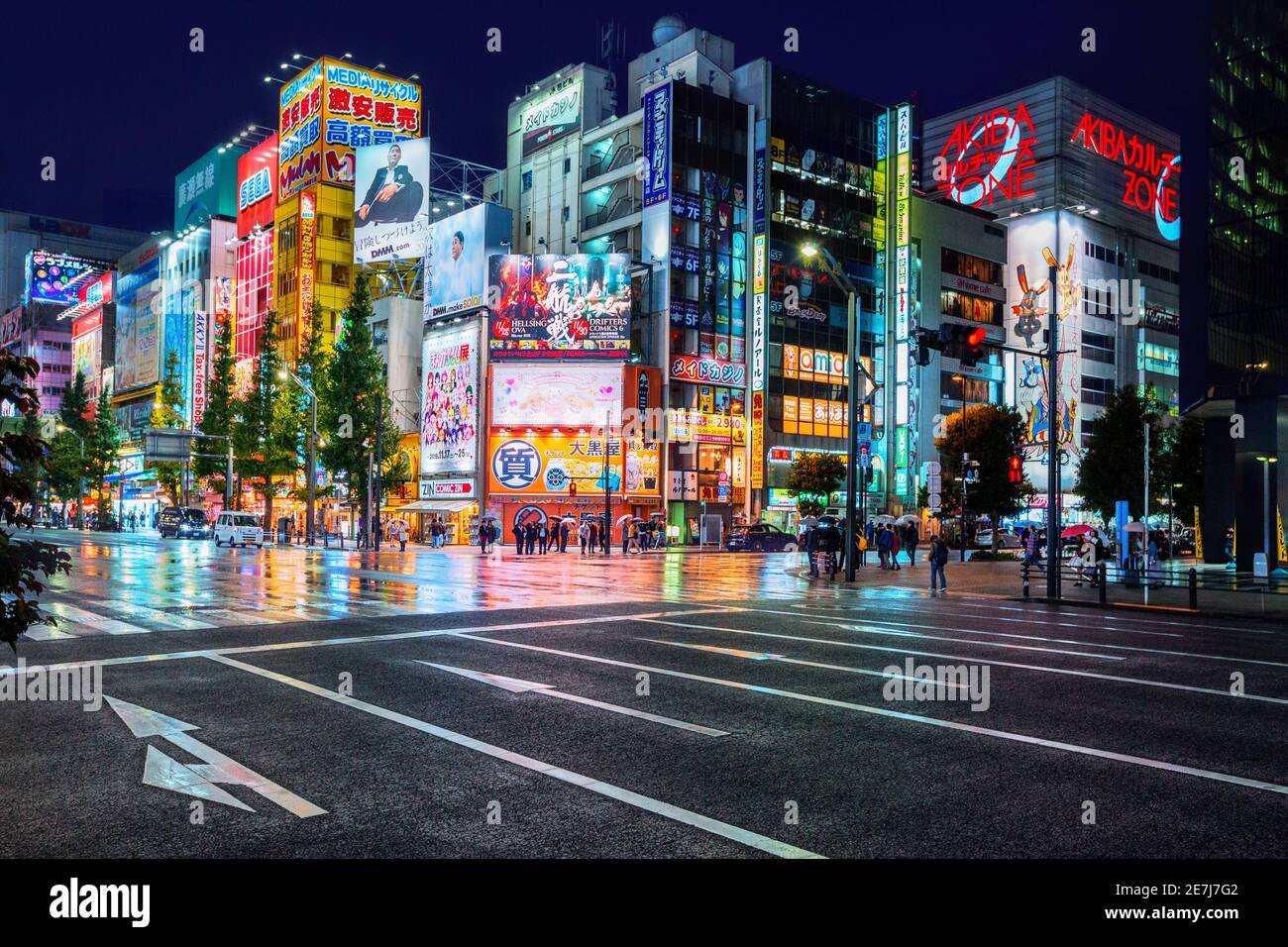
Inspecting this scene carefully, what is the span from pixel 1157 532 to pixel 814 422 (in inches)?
1131

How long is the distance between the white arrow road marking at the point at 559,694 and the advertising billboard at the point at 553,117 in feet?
246

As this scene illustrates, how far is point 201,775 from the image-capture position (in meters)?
6.75

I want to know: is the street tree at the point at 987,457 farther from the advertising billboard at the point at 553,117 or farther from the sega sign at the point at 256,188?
the sega sign at the point at 256,188

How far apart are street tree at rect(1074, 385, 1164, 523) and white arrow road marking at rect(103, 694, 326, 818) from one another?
191 feet

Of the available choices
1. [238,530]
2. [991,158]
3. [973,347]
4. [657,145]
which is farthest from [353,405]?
[991,158]

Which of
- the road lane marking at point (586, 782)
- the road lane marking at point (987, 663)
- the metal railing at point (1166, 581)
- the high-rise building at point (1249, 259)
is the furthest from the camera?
the high-rise building at point (1249, 259)

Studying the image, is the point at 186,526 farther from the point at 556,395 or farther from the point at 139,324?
the point at 139,324

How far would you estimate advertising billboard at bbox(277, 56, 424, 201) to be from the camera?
89562 millimetres

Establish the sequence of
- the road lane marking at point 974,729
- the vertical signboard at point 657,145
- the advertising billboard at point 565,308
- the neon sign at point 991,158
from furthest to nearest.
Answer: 1. the neon sign at point 991,158
2. the vertical signboard at point 657,145
3. the advertising billboard at point 565,308
4. the road lane marking at point 974,729

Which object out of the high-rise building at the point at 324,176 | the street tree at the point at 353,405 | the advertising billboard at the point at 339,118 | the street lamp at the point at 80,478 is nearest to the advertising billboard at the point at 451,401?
the street tree at the point at 353,405

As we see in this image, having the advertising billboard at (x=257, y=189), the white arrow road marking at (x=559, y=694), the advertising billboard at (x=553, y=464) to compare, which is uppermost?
the advertising billboard at (x=257, y=189)

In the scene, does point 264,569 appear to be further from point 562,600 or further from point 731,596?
point 731,596

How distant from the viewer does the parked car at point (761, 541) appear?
5931 cm

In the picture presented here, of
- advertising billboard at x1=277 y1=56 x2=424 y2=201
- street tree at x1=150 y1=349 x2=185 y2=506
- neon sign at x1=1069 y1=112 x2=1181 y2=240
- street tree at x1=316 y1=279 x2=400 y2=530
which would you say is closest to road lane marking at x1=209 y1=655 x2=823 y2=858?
street tree at x1=316 y1=279 x2=400 y2=530
